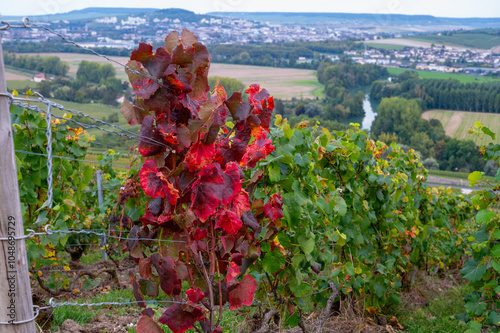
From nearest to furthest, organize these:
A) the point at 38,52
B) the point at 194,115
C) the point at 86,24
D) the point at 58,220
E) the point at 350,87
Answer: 1. the point at 194,115
2. the point at 58,220
3. the point at 38,52
4. the point at 86,24
5. the point at 350,87

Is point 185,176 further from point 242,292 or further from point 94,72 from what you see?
point 94,72

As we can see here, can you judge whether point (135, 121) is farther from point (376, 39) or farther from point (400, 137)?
point (376, 39)

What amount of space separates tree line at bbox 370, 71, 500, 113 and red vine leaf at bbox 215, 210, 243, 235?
36.9 meters

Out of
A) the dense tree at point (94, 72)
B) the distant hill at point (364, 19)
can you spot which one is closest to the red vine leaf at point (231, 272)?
the dense tree at point (94, 72)

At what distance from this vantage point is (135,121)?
193 centimetres

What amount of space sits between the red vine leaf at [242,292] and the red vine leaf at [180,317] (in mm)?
223

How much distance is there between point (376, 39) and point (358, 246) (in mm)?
65916

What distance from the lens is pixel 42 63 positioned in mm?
24734

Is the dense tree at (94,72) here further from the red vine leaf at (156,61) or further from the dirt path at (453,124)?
the dirt path at (453,124)

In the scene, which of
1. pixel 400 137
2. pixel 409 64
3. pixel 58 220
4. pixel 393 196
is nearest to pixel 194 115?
pixel 58 220

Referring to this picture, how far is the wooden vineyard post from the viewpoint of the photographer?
1552mm

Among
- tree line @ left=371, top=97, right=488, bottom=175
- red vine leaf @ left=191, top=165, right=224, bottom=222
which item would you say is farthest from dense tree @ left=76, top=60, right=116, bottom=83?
red vine leaf @ left=191, top=165, right=224, bottom=222

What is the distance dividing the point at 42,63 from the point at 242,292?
86.5 feet

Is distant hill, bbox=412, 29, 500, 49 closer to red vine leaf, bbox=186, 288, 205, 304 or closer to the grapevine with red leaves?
the grapevine with red leaves
